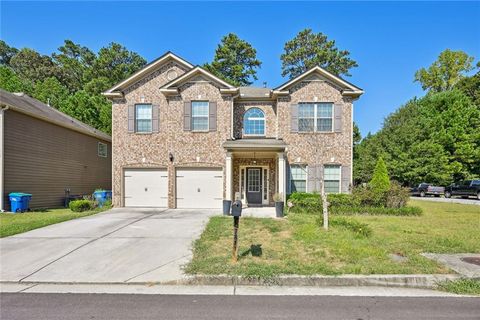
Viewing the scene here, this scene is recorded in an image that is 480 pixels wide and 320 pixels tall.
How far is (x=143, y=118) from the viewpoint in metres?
16.4

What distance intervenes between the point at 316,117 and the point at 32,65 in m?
49.4

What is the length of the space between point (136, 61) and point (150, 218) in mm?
39200

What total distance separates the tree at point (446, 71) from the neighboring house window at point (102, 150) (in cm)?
4671

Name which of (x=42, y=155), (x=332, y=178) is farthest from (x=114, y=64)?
(x=332, y=178)

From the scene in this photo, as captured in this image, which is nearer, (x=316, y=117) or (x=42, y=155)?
(x=316, y=117)

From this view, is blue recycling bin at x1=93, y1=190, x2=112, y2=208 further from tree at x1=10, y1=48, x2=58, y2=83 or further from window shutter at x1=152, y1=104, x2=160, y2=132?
tree at x1=10, y1=48, x2=58, y2=83

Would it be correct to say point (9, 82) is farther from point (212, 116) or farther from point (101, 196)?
point (212, 116)

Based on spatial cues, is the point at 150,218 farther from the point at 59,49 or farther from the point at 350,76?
the point at 59,49

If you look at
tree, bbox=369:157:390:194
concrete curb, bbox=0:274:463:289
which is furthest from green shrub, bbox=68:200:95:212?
tree, bbox=369:157:390:194

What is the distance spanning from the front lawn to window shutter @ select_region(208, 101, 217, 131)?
6.30m

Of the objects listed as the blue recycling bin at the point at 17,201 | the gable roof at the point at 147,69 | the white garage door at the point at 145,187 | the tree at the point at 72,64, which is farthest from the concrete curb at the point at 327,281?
the tree at the point at 72,64

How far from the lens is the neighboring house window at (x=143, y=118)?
16.4m

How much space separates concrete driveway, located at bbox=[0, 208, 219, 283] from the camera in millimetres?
5914

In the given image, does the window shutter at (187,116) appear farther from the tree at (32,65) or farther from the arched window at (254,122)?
the tree at (32,65)
